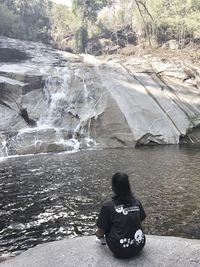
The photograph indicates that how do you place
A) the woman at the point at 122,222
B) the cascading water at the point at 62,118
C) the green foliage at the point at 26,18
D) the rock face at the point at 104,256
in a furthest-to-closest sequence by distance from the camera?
the green foliage at the point at 26,18, the cascading water at the point at 62,118, the rock face at the point at 104,256, the woman at the point at 122,222

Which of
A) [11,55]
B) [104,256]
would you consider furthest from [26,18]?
[104,256]

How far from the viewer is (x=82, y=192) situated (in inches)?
655

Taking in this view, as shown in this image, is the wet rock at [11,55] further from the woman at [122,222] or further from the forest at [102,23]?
the woman at [122,222]

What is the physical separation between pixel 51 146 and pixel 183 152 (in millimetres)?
9654

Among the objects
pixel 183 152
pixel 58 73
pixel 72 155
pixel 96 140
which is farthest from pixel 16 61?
pixel 183 152

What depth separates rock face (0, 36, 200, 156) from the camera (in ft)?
105

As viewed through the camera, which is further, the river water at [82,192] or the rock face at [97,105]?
the rock face at [97,105]

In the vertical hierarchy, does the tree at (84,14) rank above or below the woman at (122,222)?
above

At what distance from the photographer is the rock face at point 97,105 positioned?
1259 inches

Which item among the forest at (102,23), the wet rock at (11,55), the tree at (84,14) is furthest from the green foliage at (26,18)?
the wet rock at (11,55)

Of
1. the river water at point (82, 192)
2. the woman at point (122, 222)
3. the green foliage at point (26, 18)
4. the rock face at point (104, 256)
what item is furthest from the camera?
the green foliage at point (26, 18)

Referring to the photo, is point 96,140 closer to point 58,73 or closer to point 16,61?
point 58,73

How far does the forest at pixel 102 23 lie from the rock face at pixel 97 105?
18123mm

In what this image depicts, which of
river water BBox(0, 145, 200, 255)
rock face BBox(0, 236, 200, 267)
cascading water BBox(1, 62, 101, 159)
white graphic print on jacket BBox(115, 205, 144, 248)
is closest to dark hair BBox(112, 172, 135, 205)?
white graphic print on jacket BBox(115, 205, 144, 248)
